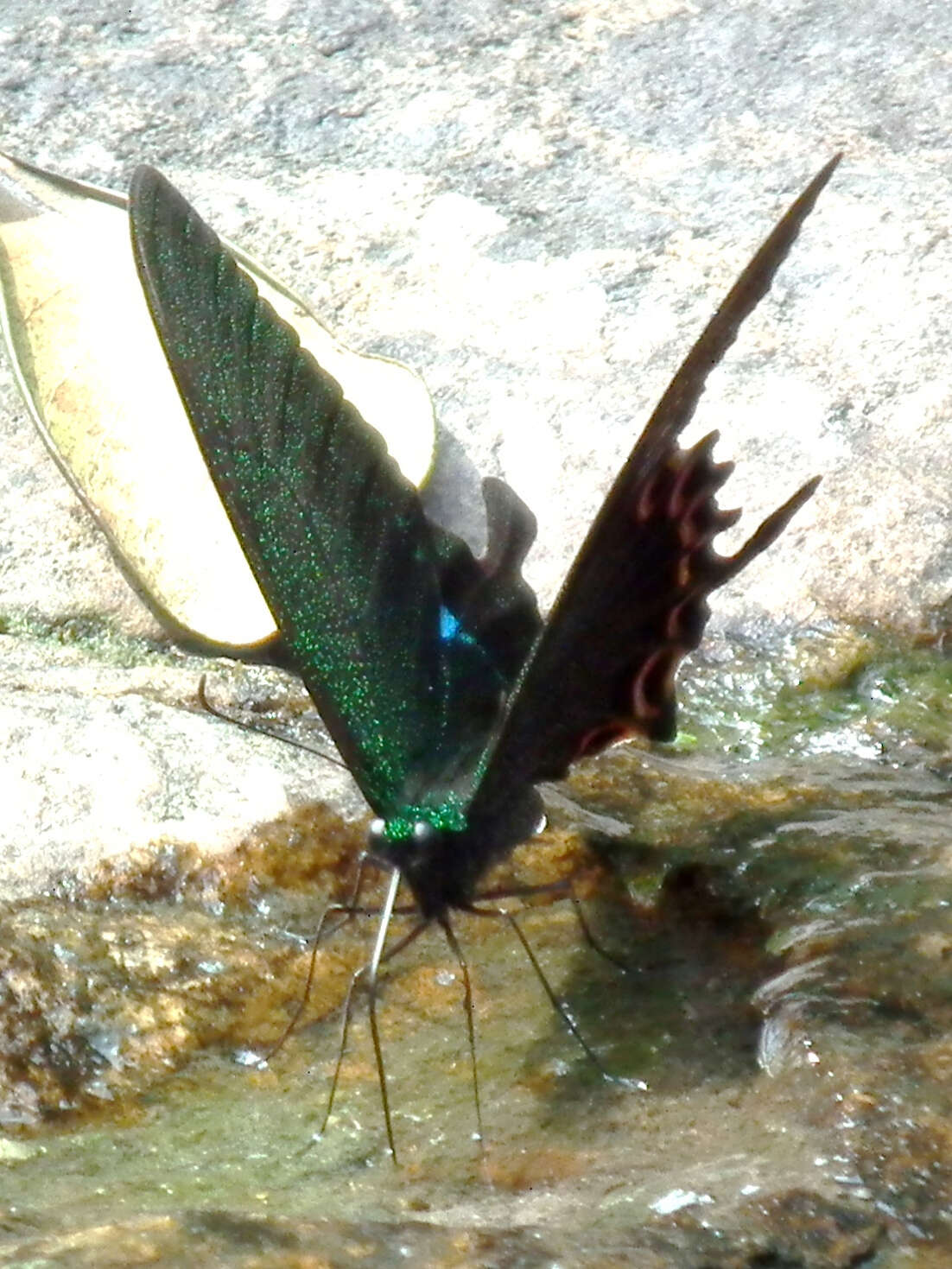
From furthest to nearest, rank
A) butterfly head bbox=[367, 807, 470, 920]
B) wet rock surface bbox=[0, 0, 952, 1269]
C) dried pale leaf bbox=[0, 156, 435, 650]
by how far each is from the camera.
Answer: dried pale leaf bbox=[0, 156, 435, 650], butterfly head bbox=[367, 807, 470, 920], wet rock surface bbox=[0, 0, 952, 1269]

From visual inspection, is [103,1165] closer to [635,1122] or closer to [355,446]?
[635,1122]

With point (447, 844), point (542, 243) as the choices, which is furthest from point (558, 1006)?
point (542, 243)

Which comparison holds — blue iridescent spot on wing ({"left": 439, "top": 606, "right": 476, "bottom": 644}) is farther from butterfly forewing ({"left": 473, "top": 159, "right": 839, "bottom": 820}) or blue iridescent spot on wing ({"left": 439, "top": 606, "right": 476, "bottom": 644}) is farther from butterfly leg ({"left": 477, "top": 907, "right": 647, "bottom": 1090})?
butterfly leg ({"left": 477, "top": 907, "right": 647, "bottom": 1090})

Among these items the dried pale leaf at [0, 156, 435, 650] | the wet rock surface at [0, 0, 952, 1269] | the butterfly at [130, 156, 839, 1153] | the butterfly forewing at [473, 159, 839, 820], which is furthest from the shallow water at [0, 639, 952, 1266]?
the dried pale leaf at [0, 156, 435, 650]

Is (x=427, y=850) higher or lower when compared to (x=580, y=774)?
higher

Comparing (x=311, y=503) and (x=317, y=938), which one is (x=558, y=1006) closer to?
(x=317, y=938)

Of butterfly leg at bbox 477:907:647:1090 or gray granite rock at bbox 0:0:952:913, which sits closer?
butterfly leg at bbox 477:907:647:1090

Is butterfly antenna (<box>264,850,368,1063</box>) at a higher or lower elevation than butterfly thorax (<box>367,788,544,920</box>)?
lower

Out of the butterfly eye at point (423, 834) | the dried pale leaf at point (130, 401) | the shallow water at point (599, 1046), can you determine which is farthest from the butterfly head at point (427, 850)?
the dried pale leaf at point (130, 401)
